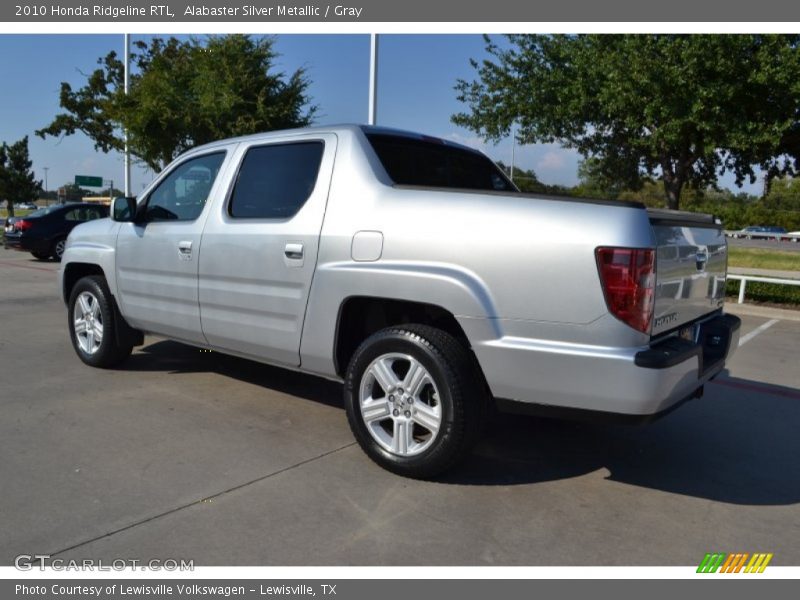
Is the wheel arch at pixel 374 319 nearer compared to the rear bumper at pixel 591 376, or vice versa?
the rear bumper at pixel 591 376

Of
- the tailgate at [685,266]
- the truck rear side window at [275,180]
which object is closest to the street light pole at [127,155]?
the truck rear side window at [275,180]

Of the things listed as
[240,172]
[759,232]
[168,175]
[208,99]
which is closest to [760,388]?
[240,172]

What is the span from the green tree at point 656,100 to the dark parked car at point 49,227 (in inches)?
399

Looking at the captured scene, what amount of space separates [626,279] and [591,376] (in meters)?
0.47

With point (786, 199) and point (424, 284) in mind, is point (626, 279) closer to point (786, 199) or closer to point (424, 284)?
point (424, 284)

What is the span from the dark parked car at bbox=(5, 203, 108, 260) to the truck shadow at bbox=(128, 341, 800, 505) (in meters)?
13.2

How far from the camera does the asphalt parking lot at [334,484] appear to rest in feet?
9.77

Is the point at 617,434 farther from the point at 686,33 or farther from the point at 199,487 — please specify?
the point at 686,33

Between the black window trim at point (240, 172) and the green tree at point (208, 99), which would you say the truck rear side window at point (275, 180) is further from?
the green tree at point (208, 99)

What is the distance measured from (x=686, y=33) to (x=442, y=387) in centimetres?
982

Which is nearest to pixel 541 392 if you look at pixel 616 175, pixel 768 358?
pixel 768 358

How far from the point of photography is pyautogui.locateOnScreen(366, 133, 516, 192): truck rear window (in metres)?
4.24

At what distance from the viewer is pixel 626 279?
3.05m
